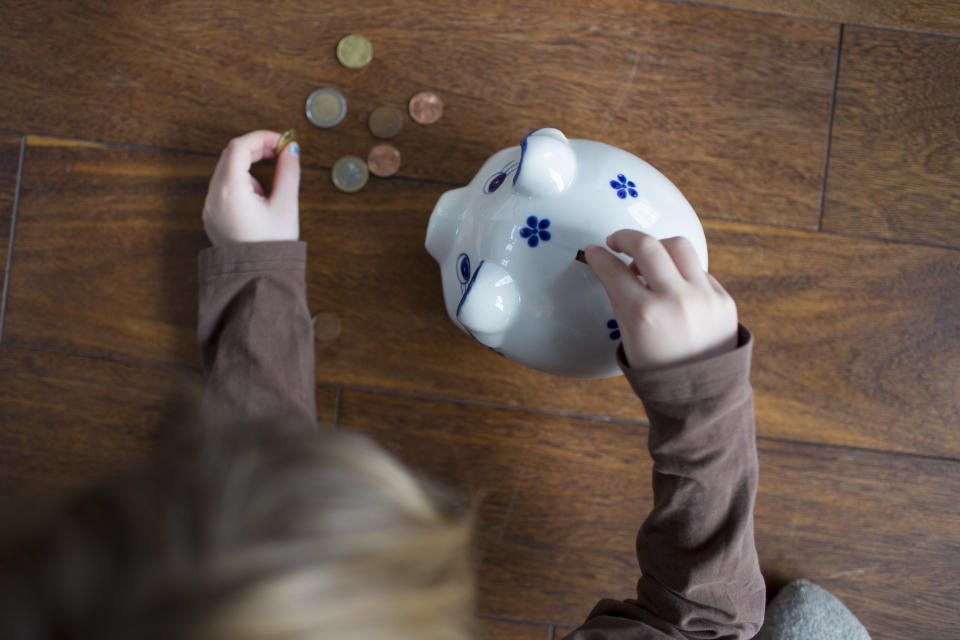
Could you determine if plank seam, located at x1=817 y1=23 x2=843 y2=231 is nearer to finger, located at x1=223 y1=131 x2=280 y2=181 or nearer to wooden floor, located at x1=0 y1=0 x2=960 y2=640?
wooden floor, located at x1=0 y1=0 x2=960 y2=640

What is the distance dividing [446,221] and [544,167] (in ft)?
0.40

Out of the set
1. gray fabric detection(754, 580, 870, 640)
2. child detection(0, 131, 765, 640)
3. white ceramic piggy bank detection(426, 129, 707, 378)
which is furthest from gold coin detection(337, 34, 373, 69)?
gray fabric detection(754, 580, 870, 640)

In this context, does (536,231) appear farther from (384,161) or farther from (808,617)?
(808,617)

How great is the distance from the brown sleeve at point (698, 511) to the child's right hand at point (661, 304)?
0.01 m

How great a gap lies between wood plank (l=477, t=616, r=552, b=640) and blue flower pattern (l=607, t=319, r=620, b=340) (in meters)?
0.34

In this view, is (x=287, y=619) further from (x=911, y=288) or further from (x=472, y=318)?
(x=911, y=288)

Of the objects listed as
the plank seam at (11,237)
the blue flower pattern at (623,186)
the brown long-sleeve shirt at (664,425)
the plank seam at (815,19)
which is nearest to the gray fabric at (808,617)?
the brown long-sleeve shirt at (664,425)

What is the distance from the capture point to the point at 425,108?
0.64 metres

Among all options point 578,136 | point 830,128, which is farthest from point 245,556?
point 830,128

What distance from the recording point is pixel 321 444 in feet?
1.22

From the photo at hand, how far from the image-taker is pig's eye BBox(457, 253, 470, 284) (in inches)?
→ 19.3

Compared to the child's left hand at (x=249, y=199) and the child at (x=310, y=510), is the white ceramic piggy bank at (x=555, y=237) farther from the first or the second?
the child's left hand at (x=249, y=199)

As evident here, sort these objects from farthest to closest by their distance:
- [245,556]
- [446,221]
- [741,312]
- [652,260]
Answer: [741,312], [446,221], [652,260], [245,556]

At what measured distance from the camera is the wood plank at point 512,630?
65 cm
